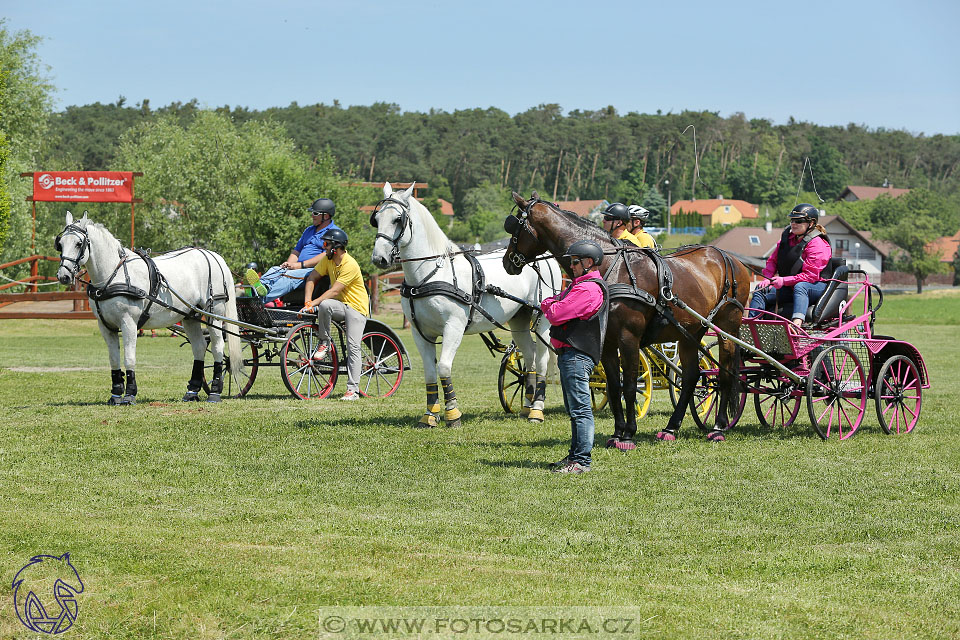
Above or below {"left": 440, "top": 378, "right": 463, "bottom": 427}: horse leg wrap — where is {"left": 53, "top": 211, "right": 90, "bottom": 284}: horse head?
above

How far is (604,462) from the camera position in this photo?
904 centimetres

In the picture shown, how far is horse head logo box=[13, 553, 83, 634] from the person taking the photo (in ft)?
15.7

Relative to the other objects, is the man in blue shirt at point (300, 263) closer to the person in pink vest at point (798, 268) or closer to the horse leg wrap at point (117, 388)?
the horse leg wrap at point (117, 388)

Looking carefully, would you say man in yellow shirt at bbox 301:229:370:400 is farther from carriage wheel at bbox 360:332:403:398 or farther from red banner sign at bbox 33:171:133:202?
red banner sign at bbox 33:171:133:202

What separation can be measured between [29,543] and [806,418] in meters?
9.22

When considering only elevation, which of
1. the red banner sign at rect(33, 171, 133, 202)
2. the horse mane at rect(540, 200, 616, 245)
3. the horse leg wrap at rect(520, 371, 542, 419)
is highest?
the red banner sign at rect(33, 171, 133, 202)

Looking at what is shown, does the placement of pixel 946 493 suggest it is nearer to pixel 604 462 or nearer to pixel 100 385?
pixel 604 462

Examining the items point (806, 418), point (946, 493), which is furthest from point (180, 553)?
point (806, 418)

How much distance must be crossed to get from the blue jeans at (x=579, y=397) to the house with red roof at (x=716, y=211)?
88.9m

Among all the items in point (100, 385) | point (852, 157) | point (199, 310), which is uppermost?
point (852, 157)

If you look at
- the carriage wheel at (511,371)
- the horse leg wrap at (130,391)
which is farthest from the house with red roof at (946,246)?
the horse leg wrap at (130,391)

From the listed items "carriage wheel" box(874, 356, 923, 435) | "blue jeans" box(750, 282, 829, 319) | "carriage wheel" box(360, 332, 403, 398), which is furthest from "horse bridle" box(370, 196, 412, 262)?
"carriage wheel" box(874, 356, 923, 435)

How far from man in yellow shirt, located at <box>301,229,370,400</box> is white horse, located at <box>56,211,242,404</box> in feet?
4.44

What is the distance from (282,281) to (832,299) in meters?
7.25
